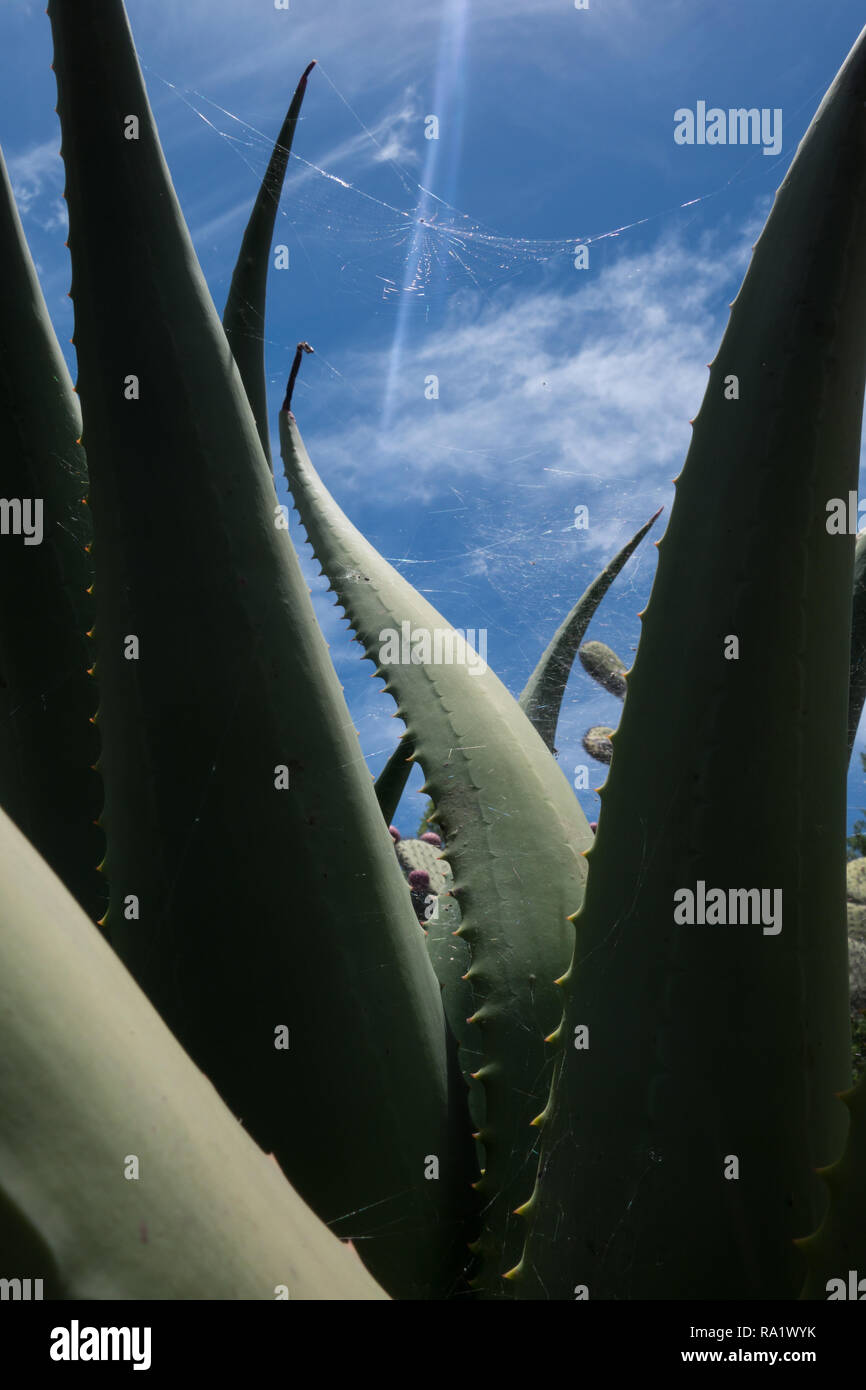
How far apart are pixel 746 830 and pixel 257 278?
833mm

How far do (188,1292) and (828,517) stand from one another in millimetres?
595

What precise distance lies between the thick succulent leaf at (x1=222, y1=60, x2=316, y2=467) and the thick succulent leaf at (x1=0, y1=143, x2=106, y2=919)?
0.64 ft

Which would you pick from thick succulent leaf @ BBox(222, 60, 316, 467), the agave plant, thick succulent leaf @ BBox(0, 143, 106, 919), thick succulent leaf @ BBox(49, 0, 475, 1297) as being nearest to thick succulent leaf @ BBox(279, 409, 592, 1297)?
the agave plant

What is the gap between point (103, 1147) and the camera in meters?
0.38

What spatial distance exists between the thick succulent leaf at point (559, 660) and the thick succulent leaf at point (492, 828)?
0.31 m

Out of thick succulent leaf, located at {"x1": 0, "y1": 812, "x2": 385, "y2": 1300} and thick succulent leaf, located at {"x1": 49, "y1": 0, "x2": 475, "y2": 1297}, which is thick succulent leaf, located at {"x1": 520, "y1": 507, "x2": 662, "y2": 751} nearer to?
thick succulent leaf, located at {"x1": 49, "y1": 0, "x2": 475, "y2": 1297}

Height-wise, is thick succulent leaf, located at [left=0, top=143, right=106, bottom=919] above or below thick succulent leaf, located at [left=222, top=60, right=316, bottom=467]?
below

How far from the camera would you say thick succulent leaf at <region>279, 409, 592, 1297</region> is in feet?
3.04

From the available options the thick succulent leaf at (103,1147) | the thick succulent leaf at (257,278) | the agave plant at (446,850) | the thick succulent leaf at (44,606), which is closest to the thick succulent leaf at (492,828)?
the agave plant at (446,850)

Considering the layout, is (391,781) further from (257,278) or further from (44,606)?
(257,278)

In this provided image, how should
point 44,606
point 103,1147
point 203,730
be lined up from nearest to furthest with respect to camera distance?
1. point 103,1147
2. point 203,730
3. point 44,606

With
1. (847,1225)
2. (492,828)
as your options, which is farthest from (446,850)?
(847,1225)

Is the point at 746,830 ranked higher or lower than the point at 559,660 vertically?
lower

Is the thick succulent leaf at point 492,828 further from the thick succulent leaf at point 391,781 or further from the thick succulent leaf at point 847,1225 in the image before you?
the thick succulent leaf at point 847,1225
